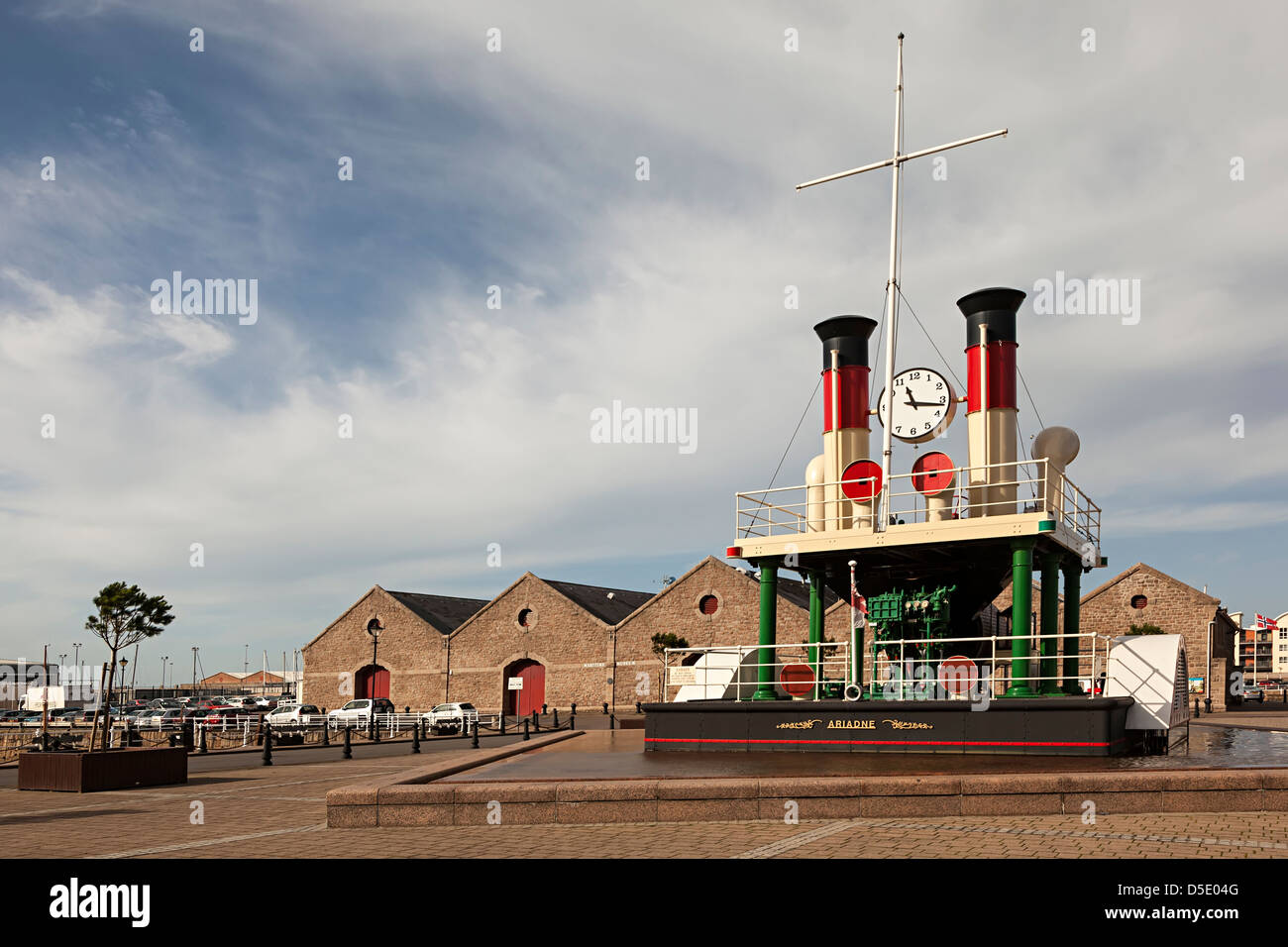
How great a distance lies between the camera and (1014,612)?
629 inches

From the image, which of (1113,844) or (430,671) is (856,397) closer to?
(1113,844)

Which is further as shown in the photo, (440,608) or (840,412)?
(440,608)

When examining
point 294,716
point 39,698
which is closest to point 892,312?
point 294,716

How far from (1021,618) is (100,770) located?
16518mm

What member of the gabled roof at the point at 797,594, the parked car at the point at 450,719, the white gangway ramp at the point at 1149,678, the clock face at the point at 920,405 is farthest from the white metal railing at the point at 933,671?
the gabled roof at the point at 797,594

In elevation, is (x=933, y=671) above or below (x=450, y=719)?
above

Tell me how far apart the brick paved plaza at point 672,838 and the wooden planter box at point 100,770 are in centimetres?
408

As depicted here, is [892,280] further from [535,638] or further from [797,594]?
[535,638]

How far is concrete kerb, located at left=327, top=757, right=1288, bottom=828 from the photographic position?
1091cm

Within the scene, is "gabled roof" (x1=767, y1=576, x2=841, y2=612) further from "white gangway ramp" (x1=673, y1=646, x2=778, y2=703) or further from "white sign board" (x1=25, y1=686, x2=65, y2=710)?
"white sign board" (x1=25, y1=686, x2=65, y2=710)

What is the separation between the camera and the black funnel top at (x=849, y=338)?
20375mm

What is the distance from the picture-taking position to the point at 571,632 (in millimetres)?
59500
